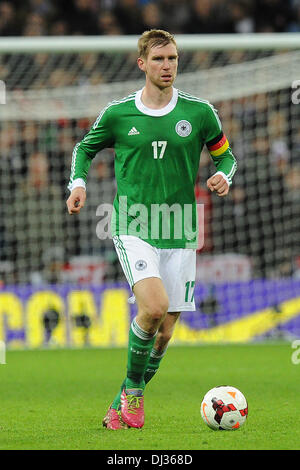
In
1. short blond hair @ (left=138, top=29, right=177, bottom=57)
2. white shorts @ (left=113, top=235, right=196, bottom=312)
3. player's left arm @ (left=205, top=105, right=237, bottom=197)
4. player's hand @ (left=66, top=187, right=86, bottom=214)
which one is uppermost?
short blond hair @ (left=138, top=29, right=177, bottom=57)

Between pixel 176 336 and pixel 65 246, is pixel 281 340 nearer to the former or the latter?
pixel 176 336

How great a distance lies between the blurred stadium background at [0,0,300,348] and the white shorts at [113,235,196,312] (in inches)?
258

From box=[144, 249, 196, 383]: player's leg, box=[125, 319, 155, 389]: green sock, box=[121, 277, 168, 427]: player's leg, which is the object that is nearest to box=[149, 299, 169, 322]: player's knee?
box=[121, 277, 168, 427]: player's leg

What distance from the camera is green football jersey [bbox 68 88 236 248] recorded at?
5.99m

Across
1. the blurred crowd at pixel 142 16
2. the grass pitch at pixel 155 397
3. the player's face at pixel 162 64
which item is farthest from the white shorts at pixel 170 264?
the blurred crowd at pixel 142 16

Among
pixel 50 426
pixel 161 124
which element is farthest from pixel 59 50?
pixel 50 426

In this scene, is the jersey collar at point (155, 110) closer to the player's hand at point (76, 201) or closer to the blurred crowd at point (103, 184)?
the player's hand at point (76, 201)

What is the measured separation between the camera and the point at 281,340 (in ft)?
42.3

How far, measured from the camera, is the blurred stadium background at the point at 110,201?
41.6 ft

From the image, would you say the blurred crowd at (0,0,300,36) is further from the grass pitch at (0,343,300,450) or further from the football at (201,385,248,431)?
the football at (201,385,248,431)

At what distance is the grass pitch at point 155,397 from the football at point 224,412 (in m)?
0.08

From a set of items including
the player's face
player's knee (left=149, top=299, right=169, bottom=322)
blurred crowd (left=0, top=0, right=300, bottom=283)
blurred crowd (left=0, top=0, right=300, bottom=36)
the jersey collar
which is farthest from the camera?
blurred crowd (left=0, top=0, right=300, bottom=36)

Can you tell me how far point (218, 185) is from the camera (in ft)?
19.5

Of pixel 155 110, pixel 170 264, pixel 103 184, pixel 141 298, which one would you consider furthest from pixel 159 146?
pixel 103 184
